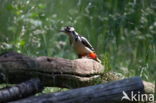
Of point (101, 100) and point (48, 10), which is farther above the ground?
point (48, 10)

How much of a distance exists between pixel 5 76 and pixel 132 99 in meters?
1.19

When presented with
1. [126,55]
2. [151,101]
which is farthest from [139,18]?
[151,101]

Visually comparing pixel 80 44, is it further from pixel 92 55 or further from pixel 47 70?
pixel 47 70

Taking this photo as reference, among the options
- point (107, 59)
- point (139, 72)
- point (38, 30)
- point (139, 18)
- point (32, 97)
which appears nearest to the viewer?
point (32, 97)

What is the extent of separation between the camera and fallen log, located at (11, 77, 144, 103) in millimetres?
4895

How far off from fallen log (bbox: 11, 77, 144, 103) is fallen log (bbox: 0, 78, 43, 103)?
0.11 meters

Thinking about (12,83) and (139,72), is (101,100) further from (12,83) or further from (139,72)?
(139,72)

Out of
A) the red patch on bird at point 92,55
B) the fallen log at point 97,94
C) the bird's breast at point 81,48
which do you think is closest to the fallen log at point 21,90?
the fallen log at point 97,94

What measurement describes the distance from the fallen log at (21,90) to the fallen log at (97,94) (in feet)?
0.35

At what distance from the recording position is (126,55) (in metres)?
8.62

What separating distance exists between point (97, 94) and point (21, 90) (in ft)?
2.25

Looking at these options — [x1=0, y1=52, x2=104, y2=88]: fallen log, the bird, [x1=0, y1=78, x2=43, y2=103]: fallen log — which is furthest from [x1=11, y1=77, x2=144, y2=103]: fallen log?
the bird

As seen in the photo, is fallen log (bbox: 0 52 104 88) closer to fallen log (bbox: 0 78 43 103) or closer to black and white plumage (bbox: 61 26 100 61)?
fallen log (bbox: 0 78 43 103)

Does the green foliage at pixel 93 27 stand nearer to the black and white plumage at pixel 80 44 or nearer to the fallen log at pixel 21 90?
the black and white plumage at pixel 80 44
